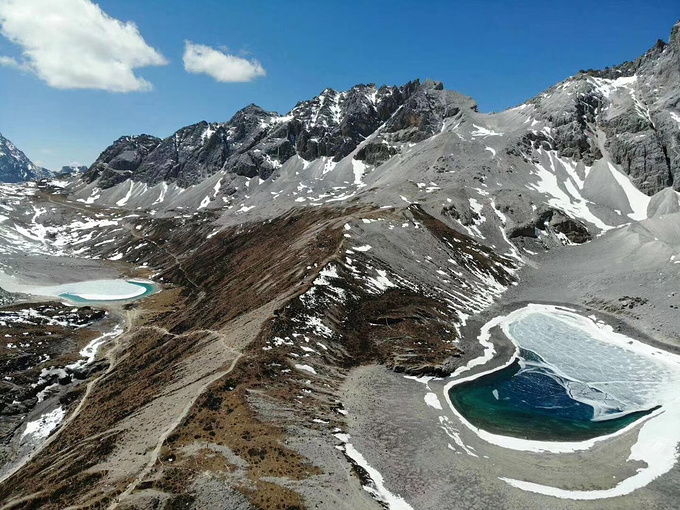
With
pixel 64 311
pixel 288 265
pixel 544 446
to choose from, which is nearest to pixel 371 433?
pixel 544 446

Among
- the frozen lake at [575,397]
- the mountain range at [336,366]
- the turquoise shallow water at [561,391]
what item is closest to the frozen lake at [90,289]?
the mountain range at [336,366]

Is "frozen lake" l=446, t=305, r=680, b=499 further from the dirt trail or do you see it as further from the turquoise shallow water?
the dirt trail

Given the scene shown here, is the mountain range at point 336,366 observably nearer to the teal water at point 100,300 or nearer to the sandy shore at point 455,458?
the sandy shore at point 455,458

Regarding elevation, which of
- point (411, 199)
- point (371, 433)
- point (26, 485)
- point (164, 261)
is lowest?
point (26, 485)

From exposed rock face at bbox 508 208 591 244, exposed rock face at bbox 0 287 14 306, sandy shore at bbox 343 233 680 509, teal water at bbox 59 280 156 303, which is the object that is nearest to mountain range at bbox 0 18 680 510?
sandy shore at bbox 343 233 680 509

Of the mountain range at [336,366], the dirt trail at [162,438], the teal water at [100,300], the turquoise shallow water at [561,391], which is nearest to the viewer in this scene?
the dirt trail at [162,438]

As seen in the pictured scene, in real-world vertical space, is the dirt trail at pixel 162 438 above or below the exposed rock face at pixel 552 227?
below

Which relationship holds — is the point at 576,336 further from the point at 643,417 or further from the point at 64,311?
the point at 64,311

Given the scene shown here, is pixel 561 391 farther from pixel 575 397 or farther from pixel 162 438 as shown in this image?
pixel 162 438
